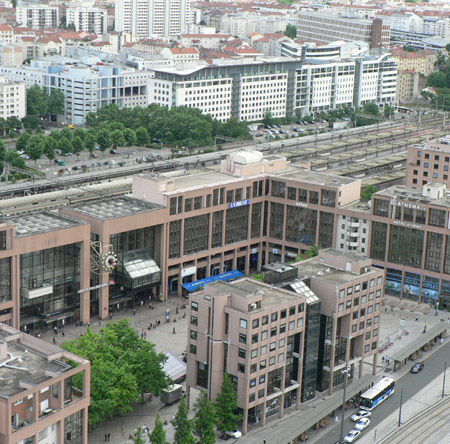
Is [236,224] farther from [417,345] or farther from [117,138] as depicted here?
[117,138]

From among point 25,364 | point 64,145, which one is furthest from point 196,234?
point 64,145

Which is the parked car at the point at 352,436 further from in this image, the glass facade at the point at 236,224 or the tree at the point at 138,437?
the glass facade at the point at 236,224

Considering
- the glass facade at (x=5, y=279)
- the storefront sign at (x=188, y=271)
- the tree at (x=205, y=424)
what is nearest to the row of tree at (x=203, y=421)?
the tree at (x=205, y=424)

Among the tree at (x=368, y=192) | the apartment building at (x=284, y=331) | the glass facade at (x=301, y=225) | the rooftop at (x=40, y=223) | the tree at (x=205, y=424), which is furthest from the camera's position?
the tree at (x=368, y=192)

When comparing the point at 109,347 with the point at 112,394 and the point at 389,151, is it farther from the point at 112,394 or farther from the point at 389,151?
the point at 389,151

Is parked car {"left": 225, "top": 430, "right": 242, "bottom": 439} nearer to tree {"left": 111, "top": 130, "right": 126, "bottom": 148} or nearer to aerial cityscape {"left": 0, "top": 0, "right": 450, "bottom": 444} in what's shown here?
aerial cityscape {"left": 0, "top": 0, "right": 450, "bottom": 444}
